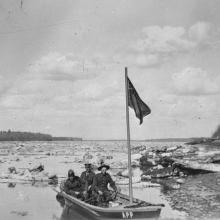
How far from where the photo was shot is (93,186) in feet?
47.6

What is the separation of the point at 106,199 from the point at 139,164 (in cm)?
2341

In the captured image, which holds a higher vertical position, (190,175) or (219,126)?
(219,126)

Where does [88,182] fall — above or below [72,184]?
above

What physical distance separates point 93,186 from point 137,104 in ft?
12.5

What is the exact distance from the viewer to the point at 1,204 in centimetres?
1753

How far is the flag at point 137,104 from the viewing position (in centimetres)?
1297

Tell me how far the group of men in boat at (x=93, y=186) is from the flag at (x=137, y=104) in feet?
8.28

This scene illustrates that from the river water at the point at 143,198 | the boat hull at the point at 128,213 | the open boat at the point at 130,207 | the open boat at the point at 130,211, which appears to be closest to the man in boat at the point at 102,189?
the open boat at the point at 130,207

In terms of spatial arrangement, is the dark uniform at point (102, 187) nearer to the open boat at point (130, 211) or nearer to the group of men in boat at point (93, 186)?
the group of men in boat at point (93, 186)

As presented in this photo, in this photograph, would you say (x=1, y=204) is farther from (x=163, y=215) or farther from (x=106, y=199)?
(x=163, y=215)

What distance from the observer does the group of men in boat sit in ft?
47.1

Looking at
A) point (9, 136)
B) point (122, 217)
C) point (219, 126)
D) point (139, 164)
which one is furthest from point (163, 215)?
point (9, 136)

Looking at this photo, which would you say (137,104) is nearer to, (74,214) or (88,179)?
(88,179)

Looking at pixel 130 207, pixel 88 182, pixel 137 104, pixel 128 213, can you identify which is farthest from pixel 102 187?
pixel 137 104
